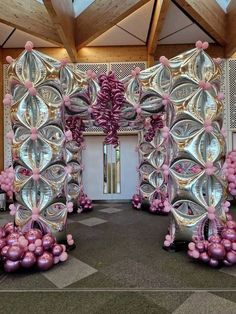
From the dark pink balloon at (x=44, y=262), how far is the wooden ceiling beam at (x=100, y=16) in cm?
412

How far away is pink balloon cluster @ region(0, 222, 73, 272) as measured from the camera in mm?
2352

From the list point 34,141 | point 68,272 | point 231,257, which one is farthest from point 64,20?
point 231,257

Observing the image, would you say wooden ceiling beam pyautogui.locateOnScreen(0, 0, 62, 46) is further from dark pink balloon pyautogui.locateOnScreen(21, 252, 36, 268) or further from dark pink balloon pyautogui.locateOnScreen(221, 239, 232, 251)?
dark pink balloon pyautogui.locateOnScreen(221, 239, 232, 251)

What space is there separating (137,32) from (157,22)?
1.02m

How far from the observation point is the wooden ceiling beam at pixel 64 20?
386 centimetres

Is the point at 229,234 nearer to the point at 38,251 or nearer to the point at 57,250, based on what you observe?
the point at 57,250

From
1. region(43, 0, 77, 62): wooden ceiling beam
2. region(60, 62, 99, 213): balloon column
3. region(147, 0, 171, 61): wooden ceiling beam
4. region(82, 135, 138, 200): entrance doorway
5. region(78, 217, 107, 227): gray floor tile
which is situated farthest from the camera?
region(82, 135, 138, 200): entrance doorway

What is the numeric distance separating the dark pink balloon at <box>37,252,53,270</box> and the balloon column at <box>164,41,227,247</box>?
141cm

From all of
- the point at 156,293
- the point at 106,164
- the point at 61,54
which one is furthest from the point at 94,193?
the point at 156,293

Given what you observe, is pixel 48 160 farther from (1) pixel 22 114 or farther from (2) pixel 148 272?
(2) pixel 148 272

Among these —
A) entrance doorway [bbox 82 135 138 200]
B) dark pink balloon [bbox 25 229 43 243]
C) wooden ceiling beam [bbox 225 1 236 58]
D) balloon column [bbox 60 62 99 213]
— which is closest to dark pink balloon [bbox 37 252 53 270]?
dark pink balloon [bbox 25 229 43 243]

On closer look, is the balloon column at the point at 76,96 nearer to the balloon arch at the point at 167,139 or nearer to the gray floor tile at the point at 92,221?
the balloon arch at the point at 167,139

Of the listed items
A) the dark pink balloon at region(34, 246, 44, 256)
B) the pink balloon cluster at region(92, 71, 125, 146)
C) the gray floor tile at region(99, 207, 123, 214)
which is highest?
the pink balloon cluster at region(92, 71, 125, 146)

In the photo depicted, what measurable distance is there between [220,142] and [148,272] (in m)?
1.56
